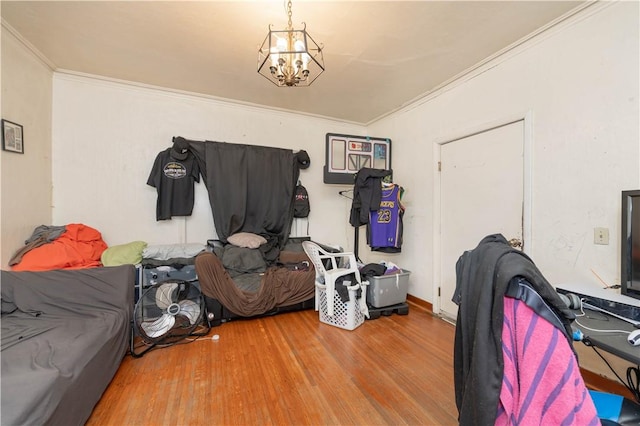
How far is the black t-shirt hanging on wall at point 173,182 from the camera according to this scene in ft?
9.66

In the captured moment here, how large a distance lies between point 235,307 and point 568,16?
11.4 feet

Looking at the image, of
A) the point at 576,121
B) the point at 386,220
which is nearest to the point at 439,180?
the point at 386,220

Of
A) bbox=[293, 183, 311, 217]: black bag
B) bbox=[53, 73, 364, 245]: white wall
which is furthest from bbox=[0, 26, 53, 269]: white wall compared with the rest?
bbox=[293, 183, 311, 217]: black bag

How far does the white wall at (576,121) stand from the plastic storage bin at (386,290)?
1265 millimetres

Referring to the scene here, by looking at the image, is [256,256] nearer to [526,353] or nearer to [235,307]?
[235,307]

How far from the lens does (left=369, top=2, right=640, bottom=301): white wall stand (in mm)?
1651

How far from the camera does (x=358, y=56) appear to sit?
7.67 feet

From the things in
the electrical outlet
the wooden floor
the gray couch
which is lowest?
the wooden floor

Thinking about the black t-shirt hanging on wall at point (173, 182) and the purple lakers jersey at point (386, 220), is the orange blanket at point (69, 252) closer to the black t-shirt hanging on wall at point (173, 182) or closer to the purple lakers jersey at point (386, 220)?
the black t-shirt hanging on wall at point (173, 182)

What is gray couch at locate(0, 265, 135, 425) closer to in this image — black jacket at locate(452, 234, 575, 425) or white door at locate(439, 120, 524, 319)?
black jacket at locate(452, 234, 575, 425)

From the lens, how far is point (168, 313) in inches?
88.1

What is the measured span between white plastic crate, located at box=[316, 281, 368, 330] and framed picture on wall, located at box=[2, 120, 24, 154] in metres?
2.75

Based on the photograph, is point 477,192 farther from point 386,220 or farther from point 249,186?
point 249,186

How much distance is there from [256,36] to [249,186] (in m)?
1.60
